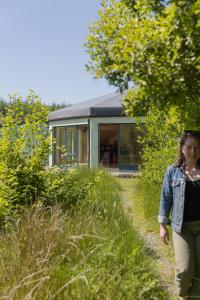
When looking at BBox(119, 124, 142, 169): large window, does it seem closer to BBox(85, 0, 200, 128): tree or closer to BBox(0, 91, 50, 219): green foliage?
BBox(0, 91, 50, 219): green foliage

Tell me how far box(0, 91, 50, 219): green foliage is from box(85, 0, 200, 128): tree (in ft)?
9.36

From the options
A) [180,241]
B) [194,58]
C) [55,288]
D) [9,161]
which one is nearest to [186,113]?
[194,58]

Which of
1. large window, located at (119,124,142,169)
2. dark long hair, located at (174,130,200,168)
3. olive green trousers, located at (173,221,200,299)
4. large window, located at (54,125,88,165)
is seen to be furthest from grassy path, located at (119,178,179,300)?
large window, located at (54,125,88,165)

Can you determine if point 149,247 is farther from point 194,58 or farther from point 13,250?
point 194,58

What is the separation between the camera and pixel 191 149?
3.14 metres

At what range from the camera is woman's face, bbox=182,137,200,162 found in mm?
3123

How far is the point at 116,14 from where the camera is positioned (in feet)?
9.41

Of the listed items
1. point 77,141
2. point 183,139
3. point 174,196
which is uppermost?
point 77,141

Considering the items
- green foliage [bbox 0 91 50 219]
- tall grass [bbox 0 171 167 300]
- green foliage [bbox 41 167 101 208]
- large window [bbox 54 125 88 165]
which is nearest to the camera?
tall grass [bbox 0 171 167 300]

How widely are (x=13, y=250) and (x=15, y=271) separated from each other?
1.42ft

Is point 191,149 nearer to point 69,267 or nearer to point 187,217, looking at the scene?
point 187,217

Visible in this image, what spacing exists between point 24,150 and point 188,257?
10.7 feet

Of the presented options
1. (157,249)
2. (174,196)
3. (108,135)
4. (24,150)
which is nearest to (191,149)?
(174,196)

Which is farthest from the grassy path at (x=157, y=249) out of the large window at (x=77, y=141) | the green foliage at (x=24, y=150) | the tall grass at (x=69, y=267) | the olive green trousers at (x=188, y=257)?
the large window at (x=77, y=141)
